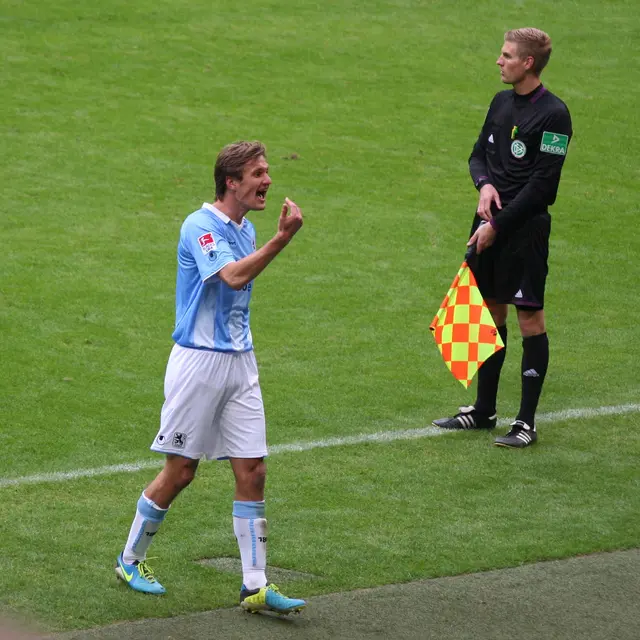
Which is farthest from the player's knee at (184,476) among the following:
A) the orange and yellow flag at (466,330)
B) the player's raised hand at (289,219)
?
the orange and yellow flag at (466,330)

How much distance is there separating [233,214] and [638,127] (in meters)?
11.6

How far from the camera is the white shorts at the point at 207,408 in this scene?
215 inches

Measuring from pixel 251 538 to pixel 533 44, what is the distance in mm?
3712

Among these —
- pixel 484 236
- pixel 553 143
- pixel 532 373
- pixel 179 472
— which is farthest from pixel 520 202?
pixel 179 472

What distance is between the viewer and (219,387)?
5465mm

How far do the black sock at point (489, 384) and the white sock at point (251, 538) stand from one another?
2929 millimetres

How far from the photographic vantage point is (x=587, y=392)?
29.3ft

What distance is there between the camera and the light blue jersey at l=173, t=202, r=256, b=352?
5.38 meters

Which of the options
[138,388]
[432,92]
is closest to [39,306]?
[138,388]

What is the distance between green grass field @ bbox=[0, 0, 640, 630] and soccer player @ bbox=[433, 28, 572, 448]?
38 cm

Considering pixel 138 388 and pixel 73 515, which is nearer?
pixel 73 515

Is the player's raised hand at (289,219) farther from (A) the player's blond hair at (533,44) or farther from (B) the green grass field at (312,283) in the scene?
(A) the player's blond hair at (533,44)

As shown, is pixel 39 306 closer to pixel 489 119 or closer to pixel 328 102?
pixel 489 119

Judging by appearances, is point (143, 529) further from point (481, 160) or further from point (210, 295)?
point (481, 160)
